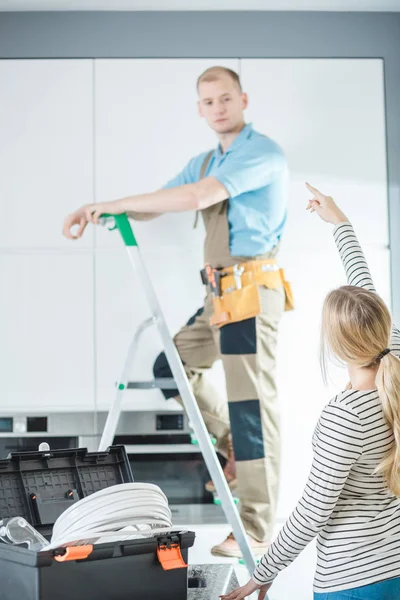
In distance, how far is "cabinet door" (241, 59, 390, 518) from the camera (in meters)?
3.88

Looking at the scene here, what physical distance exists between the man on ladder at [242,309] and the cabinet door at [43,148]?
48cm

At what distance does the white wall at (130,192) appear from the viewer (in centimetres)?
387

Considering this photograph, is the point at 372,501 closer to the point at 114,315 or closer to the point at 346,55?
the point at 114,315

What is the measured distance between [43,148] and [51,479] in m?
2.25

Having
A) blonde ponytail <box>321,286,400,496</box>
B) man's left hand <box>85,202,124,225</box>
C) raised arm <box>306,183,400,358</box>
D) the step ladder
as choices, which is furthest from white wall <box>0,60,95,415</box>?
blonde ponytail <box>321,286,400,496</box>

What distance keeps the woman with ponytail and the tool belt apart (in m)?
1.41

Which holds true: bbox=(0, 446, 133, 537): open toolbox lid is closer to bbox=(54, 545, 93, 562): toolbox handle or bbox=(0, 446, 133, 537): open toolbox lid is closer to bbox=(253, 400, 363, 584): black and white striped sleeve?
bbox=(54, 545, 93, 562): toolbox handle

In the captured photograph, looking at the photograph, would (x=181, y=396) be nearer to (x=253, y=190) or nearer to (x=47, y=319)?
(x=253, y=190)

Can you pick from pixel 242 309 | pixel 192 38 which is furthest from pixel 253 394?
pixel 192 38

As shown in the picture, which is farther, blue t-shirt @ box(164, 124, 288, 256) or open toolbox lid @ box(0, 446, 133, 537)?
blue t-shirt @ box(164, 124, 288, 256)

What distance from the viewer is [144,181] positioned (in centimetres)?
391

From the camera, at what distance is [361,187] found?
398 centimetres

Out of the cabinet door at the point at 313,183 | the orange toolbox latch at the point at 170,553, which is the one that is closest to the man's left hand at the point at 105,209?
the cabinet door at the point at 313,183

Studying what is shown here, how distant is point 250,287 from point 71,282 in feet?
3.34
